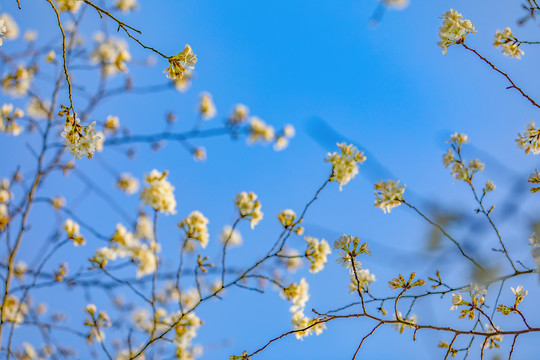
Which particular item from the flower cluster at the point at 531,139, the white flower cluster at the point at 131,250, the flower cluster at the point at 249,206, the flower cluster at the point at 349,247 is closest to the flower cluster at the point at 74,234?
the white flower cluster at the point at 131,250

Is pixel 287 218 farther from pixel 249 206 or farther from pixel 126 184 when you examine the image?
pixel 126 184

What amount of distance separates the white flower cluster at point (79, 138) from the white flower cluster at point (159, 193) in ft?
3.90

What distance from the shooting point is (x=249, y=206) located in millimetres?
→ 2904

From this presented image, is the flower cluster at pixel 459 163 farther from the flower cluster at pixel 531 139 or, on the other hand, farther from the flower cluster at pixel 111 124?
the flower cluster at pixel 111 124

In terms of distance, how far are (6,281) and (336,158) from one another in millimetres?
2806

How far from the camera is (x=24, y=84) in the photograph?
404 cm

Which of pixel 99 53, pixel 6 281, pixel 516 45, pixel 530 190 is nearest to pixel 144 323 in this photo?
pixel 6 281

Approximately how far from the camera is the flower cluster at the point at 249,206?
114 inches

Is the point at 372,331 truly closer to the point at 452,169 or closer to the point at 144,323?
the point at 452,169

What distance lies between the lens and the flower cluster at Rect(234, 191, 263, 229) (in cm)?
291

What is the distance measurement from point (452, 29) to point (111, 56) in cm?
368

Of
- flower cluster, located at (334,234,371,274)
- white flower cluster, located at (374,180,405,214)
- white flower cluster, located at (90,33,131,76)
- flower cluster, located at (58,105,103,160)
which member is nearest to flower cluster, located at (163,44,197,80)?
A: flower cluster, located at (58,105,103,160)

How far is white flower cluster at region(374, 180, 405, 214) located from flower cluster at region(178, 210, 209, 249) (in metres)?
1.28

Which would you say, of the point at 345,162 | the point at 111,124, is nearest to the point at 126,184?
the point at 111,124
